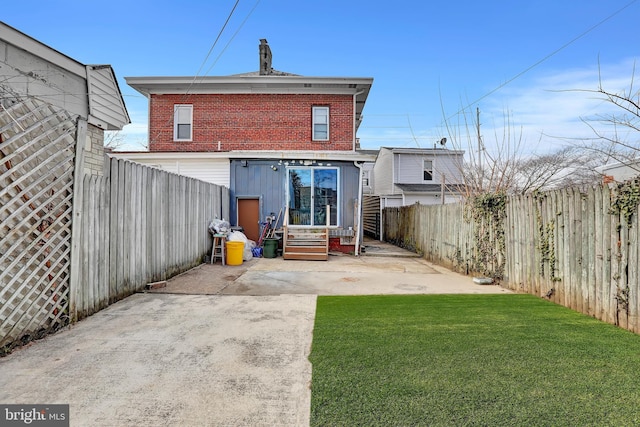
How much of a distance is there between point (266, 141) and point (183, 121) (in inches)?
149

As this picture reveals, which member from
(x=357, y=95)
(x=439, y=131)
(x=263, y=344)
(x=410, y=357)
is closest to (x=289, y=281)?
(x=263, y=344)

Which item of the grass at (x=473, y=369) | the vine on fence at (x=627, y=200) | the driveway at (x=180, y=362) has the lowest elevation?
the driveway at (x=180, y=362)

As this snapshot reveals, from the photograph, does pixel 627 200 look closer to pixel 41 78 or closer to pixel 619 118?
pixel 619 118

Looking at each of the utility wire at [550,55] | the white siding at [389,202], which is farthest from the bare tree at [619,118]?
the white siding at [389,202]

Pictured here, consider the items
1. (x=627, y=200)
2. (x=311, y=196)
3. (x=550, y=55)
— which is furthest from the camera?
(x=311, y=196)

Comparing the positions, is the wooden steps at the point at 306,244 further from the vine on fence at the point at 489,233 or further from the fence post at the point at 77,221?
the fence post at the point at 77,221

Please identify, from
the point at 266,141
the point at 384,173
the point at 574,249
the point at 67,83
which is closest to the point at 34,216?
the point at 67,83

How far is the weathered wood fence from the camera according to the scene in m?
3.55

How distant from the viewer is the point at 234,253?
9781 mm

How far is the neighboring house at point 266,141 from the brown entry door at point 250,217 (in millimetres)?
38

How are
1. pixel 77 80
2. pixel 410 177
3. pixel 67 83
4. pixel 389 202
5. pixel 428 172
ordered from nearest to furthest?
pixel 67 83 → pixel 77 80 → pixel 389 202 → pixel 410 177 → pixel 428 172

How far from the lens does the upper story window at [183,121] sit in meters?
14.6

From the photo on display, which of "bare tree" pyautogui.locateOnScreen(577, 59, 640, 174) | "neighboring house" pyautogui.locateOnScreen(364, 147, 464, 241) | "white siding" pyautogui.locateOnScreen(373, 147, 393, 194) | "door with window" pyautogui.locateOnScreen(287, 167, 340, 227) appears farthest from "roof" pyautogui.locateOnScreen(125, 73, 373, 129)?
"bare tree" pyautogui.locateOnScreen(577, 59, 640, 174)

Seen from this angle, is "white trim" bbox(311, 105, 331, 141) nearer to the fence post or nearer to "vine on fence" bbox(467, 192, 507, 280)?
"vine on fence" bbox(467, 192, 507, 280)
